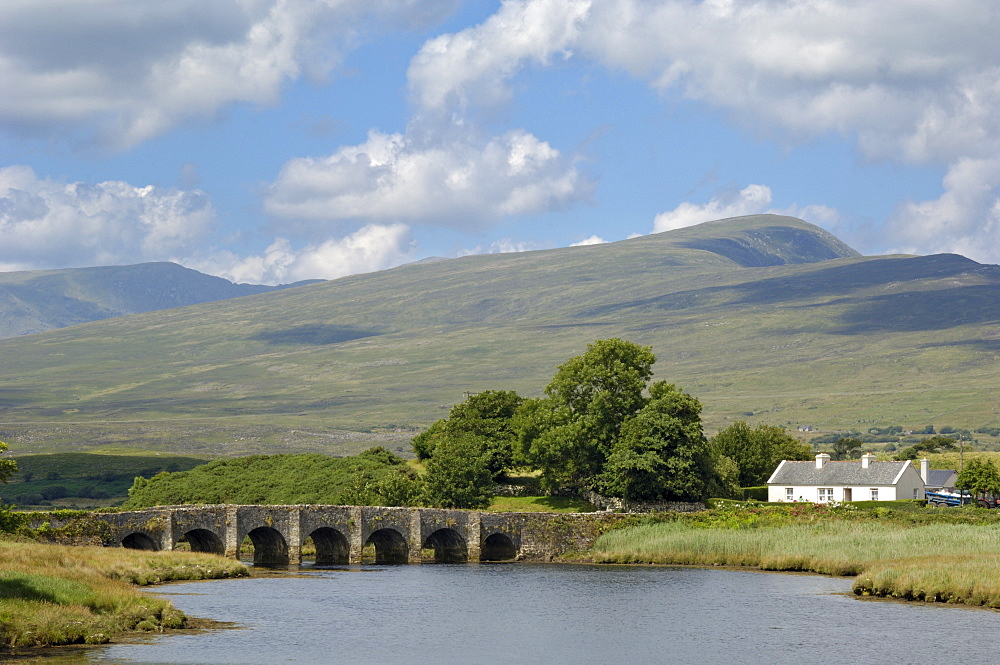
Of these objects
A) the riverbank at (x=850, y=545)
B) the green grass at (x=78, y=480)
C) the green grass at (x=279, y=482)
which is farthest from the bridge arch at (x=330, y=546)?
the green grass at (x=78, y=480)

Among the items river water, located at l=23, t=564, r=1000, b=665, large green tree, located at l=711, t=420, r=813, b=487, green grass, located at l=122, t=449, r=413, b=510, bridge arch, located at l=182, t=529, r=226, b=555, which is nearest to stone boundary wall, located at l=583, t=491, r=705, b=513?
green grass, located at l=122, t=449, r=413, b=510

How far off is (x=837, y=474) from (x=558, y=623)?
71.8m

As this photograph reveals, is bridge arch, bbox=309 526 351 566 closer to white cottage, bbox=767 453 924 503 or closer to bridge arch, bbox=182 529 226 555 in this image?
bridge arch, bbox=182 529 226 555

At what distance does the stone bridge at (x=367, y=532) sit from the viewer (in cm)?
8850

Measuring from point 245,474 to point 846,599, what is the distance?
7312cm

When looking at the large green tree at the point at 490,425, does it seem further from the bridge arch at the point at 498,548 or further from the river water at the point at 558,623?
the river water at the point at 558,623

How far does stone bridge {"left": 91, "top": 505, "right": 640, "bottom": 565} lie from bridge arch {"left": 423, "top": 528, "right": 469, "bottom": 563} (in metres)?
0.07

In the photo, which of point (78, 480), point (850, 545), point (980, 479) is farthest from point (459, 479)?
point (78, 480)

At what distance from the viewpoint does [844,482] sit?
130 m

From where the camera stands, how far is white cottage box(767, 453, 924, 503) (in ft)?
418

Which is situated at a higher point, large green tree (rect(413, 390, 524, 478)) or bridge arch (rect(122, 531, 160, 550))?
large green tree (rect(413, 390, 524, 478))

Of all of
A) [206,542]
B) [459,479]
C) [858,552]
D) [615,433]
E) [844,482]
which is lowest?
[858,552]

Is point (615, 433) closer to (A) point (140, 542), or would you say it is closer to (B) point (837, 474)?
(B) point (837, 474)

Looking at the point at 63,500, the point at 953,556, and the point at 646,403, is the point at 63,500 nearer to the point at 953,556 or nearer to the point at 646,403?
the point at 646,403
